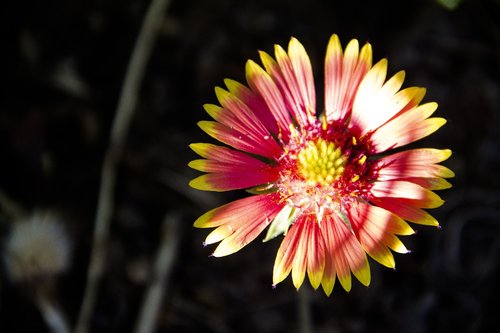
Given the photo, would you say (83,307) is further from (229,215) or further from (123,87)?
(229,215)

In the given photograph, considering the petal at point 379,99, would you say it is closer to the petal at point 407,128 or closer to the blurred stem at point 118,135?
the petal at point 407,128

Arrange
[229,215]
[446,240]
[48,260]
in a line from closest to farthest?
1. [229,215]
2. [48,260]
3. [446,240]

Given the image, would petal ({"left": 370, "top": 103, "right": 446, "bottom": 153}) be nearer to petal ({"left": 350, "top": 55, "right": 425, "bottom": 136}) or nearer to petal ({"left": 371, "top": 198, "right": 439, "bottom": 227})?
petal ({"left": 350, "top": 55, "right": 425, "bottom": 136})

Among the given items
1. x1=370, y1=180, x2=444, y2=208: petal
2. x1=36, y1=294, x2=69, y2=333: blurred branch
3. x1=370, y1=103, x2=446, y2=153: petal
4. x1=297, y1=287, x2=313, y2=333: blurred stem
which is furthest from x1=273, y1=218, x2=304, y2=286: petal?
x1=36, y1=294, x2=69, y2=333: blurred branch

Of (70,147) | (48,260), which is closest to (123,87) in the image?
(70,147)

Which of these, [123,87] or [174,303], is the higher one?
[123,87]

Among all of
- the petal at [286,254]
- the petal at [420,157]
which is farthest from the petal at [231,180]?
the petal at [420,157]

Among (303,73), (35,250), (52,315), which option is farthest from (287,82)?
(52,315)
